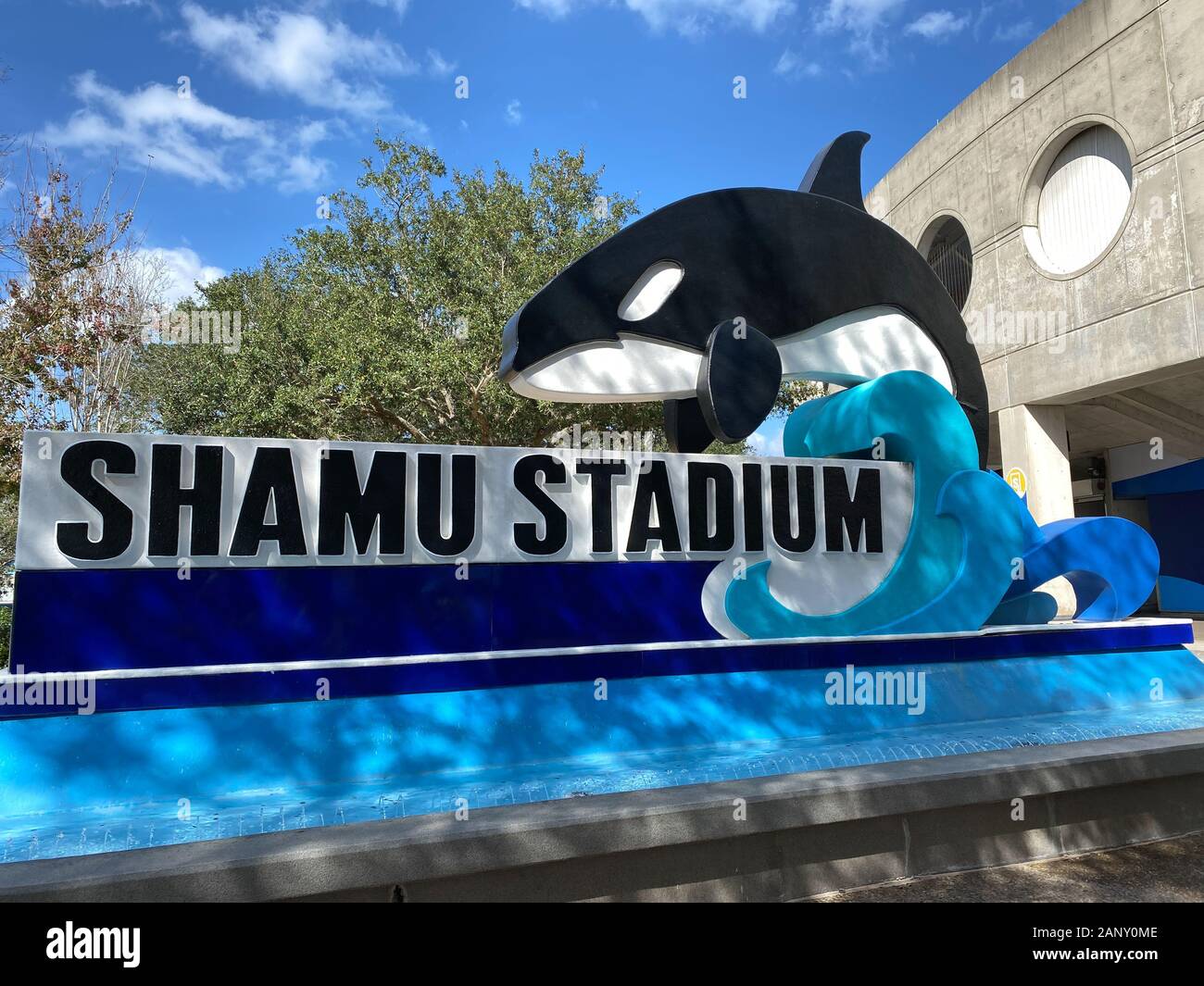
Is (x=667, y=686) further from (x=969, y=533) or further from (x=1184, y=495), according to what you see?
(x=1184, y=495)

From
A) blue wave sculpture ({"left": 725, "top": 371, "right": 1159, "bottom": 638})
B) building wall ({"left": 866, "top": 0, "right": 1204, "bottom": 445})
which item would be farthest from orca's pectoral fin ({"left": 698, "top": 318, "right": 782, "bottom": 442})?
building wall ({"left": 866, "top": 0, "right": 1204, "bottom": 445})

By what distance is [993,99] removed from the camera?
16250 mm

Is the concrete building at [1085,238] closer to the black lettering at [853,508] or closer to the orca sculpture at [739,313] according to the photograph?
the orca sculpture at [739,313]

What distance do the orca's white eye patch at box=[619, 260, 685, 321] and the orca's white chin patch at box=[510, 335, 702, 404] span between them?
22 cm

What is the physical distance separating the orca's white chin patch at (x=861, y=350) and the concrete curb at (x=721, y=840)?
373 centimetres

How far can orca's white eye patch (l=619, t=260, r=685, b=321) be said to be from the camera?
6.42 meters

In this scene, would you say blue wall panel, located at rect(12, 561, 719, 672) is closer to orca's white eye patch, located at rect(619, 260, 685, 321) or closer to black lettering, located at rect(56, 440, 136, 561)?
black lettering, located at rect(56, 440, 136, 561)

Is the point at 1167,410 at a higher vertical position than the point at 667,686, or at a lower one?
higher

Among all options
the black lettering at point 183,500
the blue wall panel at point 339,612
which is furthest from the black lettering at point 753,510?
the black lettering at point 183,500

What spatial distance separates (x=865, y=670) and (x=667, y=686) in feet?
5.48

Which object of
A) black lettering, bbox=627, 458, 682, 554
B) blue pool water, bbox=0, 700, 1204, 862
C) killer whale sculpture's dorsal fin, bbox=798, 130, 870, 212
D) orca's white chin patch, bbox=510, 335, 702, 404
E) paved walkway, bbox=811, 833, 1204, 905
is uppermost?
killer whale sculpture's dorsal fin, bbox=798, 130, 870, 212

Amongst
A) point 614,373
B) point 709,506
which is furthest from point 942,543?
point 614,373
